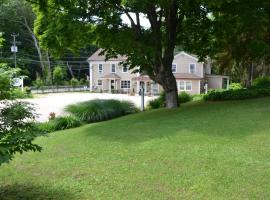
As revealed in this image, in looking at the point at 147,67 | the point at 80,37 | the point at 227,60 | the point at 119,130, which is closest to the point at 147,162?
the point at 119,130

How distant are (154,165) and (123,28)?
10037 millimetres

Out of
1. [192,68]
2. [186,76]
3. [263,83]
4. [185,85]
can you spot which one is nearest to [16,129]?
[263,83]

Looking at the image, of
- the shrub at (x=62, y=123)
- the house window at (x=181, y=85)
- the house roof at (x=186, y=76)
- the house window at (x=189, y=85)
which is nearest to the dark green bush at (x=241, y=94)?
the shrub at (x=62, y=123)

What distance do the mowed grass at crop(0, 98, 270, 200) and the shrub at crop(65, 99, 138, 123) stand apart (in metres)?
5.73

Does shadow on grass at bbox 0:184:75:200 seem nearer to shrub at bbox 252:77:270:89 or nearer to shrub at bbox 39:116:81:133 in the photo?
shrub at bbox 39:116:81:133

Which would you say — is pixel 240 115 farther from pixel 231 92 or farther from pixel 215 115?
pixel 231 92

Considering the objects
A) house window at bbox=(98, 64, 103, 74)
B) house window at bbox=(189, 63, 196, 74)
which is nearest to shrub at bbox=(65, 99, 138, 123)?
house window at bbox=(189, 63, 196, 74)

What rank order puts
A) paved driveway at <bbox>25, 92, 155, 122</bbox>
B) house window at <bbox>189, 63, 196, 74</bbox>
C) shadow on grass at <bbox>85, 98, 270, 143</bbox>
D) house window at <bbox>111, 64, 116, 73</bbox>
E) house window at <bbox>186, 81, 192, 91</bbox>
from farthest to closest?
1. house window at <bbox>111, 64, 116, 73</bbox>
2. house window at <bbox>189, 63, 196, 74</bbox>
3. house window at <bbox>186, 81, 192, 91</bbox>
4. paved driveway at <bbox>25, 92, 155, 122</bbox>
5. shadow on grass at <bbox>85, 98, 270, 143</bbox>

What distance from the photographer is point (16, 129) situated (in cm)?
610

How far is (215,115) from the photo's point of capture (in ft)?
42.0

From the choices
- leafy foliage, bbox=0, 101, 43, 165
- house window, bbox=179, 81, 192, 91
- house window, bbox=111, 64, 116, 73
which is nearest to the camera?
leafy foliage, bbox=0, 101, 43, 165

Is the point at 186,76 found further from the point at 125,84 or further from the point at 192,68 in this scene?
the point at 125,84

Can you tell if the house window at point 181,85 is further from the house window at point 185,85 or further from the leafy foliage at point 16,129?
the leafy foliage at point 16,129

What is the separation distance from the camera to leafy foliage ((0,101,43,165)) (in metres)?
5.86
